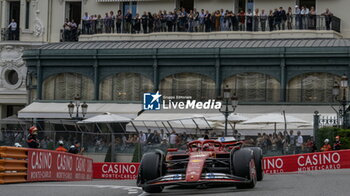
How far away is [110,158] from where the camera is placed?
38.2 meters

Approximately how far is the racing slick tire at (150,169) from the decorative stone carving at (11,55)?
3894 cm

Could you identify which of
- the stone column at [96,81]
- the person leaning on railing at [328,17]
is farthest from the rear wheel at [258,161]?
the stone column at [96,81]

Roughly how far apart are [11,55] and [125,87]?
8.97 metres

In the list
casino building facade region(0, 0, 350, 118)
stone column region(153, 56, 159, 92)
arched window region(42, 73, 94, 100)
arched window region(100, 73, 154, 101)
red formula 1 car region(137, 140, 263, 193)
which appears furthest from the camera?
arched window region(42, 73, 94, 100)

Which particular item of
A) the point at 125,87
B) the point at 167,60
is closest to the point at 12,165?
the point at 167,60

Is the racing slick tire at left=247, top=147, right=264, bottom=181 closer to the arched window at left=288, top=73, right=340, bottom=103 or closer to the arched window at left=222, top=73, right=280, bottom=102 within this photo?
the arched window at left=288, top=73, right=340, bottom=103

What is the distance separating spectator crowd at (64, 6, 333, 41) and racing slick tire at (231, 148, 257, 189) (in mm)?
31911

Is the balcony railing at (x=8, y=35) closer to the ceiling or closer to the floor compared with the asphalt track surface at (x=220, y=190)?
closer to the ceiling

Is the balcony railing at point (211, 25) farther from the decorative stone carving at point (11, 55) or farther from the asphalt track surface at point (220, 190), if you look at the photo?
the asphalt track surface at point (220, 190)

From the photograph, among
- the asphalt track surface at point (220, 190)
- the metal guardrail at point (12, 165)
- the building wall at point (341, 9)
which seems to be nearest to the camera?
the asphalt track surface at point (220, 190)

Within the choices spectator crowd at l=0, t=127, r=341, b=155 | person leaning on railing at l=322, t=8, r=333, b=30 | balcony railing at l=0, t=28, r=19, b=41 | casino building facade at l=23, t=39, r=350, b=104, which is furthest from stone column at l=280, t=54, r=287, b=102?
balcony railing at l=0, t=28, r=19, b=41

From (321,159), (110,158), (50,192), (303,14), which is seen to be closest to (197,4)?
(303,14)

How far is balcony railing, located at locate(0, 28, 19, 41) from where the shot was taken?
58.2 metres

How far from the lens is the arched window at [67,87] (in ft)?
178
